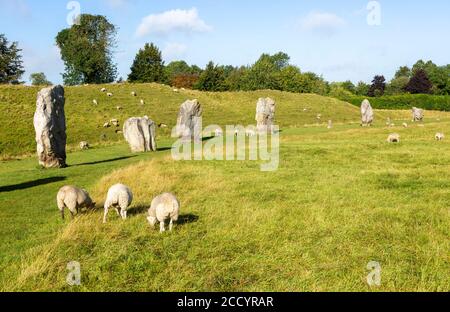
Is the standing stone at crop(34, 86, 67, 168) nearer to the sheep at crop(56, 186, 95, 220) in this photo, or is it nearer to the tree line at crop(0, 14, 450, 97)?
the sheep at crop(56, 186, 95, 220)

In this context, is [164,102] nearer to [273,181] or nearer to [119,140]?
[119,140]

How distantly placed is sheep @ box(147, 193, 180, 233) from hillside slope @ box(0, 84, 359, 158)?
31.2 metres

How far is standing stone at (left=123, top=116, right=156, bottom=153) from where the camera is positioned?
1291 inches

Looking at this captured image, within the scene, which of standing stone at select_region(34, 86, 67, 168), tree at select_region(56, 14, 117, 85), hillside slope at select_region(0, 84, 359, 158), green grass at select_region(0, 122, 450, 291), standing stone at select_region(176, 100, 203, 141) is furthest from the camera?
tree at select_region(56, 14, 117, 85)

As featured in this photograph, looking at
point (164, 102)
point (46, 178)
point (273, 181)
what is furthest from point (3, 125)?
point (273, 181)

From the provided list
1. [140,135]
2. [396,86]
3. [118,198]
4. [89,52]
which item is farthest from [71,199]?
[396,86]

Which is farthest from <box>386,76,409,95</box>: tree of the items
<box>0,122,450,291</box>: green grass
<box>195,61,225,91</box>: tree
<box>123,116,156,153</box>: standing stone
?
<box>0,122,450,291</box>: green grass

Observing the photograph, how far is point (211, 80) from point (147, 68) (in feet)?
47.0

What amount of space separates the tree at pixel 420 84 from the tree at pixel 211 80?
5574 centimetres
